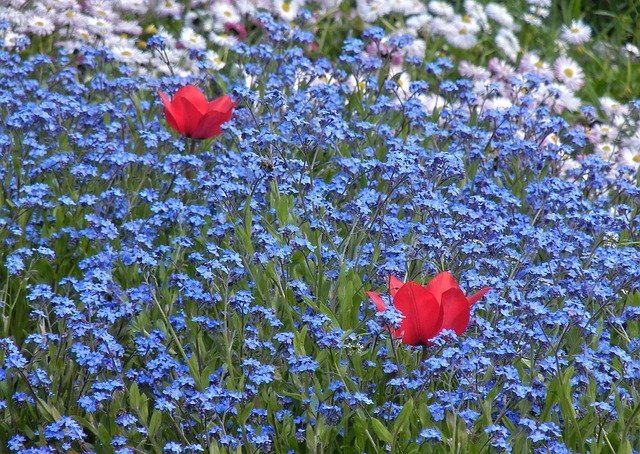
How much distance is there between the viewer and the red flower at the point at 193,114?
3844mm

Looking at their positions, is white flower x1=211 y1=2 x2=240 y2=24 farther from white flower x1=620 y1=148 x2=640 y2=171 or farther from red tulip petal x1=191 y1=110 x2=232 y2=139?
white flower x1=620 y1=148 x2=640 y2=171

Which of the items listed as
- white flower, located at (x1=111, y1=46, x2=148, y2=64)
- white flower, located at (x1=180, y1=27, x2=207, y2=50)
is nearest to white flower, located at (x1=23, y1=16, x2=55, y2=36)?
white flower, located at (x1=111, y1=46, x2=148, y2=64)

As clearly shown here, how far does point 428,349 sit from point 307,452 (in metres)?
0.53

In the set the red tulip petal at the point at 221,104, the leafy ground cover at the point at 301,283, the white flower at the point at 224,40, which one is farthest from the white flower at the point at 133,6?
the red tulip petal at the point at 221,104

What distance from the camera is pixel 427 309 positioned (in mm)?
2707

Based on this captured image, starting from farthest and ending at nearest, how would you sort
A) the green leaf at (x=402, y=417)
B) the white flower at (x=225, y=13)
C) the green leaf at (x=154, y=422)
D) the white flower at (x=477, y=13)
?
the white flower at (x=477, y=13) → the white flower at (x=225, y=13) → the green leaf at (x=154, y=422) → the green leaf at (x=402, y=417)

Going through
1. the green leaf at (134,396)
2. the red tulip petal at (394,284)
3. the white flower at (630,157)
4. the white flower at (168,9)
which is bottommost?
the white flower at (168,9)

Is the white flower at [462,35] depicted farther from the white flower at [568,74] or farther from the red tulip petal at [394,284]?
the red tulip petal at [394,284]

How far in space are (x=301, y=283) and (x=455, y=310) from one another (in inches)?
19.8

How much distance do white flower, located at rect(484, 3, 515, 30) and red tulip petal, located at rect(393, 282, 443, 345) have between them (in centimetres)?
468

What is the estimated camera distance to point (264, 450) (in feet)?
8.51

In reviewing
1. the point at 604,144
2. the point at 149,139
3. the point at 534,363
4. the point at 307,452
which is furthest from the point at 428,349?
the point at 604,144

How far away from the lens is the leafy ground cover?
8.83 feet

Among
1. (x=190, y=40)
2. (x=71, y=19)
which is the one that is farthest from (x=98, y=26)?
(x=190, y=40)
